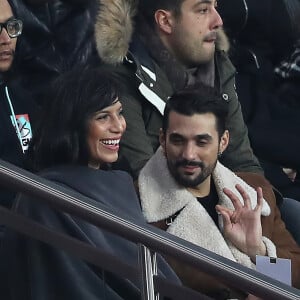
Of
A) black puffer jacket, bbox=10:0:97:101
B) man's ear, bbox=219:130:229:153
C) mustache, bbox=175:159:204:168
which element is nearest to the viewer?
black puffer jacket, bbox=10:0:97:101

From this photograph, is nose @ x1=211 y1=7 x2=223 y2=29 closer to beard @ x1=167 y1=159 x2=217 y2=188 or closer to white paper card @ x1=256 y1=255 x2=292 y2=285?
beard @ x1=167 y1=159 x2=217 y2=188

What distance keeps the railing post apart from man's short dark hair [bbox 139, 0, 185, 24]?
1.78 m

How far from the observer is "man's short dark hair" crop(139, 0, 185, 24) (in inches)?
190

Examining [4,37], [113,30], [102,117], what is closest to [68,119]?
[102,117]

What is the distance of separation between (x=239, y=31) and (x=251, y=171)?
0.67 m

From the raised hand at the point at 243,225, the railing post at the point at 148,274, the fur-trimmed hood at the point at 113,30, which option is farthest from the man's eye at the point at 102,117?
the railing post at the point at 148,274

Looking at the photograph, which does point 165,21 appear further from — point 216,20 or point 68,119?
point 68,119

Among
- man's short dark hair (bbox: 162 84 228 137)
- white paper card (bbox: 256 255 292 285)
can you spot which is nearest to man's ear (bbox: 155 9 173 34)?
man's short dark hair (bbox: 162 84 228 137)

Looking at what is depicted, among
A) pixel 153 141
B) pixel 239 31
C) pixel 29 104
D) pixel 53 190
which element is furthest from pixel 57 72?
pixel 53 190

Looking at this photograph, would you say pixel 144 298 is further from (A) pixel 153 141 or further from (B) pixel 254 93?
(B) pixel 254 93

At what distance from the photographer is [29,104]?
447 cm

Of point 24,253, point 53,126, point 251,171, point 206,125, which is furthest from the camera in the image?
point 251,171

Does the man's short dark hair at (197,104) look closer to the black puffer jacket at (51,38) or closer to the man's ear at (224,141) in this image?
the man's ear at (224,141)

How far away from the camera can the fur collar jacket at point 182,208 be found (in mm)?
4512
